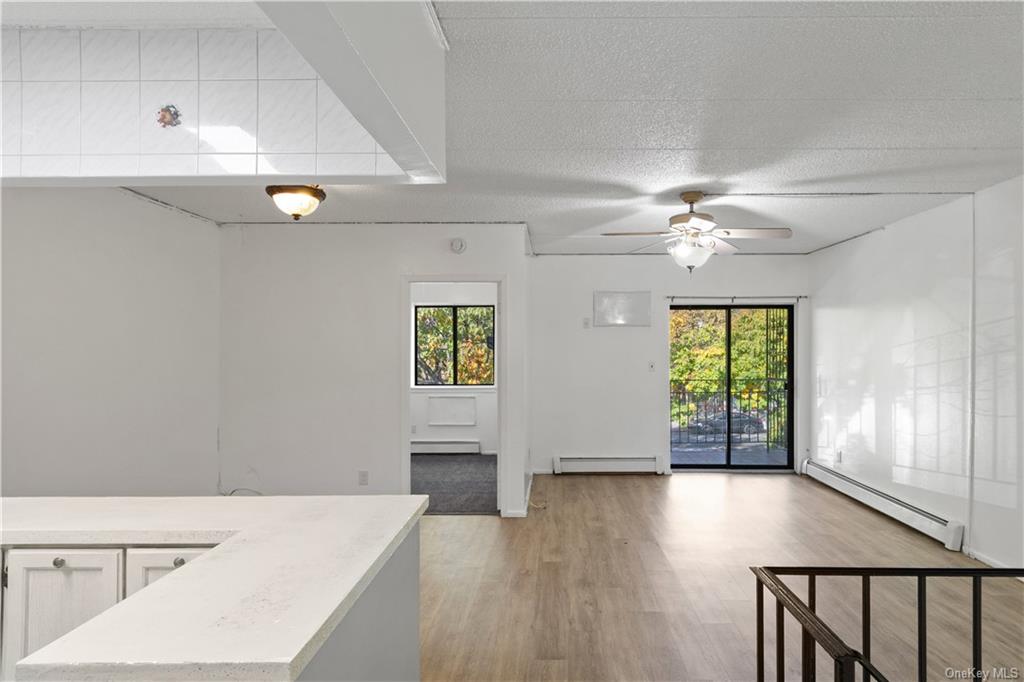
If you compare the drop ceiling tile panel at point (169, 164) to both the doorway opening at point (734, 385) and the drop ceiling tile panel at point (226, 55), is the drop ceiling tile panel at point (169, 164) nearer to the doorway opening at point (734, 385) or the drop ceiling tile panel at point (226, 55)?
the drop ceiling tile panel at point (226, 55)

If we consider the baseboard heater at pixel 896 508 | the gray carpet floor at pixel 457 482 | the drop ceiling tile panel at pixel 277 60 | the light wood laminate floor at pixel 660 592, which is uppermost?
the drop ceiling tile panel at pixel 277 60

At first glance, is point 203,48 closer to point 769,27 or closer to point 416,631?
point 769,27

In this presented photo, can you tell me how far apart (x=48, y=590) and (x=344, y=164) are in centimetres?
159

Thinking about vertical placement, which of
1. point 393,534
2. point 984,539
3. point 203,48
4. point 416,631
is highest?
point 203,48

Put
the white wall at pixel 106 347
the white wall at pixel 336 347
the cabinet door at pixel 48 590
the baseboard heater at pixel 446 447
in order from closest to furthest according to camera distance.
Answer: the cabinet door at pixel 48 590 → the white wall at pixel 106 347 → the white wall at pixel 336 347 → the baseboard heater at pixel 446 447

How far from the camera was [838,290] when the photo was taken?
624cm

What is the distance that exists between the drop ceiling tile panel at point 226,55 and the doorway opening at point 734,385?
5905 millimetres

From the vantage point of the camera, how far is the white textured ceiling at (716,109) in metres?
1.99

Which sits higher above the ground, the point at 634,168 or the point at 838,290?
the point at 634,168

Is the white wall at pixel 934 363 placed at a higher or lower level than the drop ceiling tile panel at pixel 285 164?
lower

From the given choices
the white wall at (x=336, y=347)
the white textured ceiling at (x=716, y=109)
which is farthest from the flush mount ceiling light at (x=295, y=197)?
the white wall at (x=336, y=347)

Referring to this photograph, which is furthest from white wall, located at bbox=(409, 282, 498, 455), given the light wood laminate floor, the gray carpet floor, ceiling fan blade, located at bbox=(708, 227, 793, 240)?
ceiling fan blade, located at bbox=(708, 227, 793, 240)

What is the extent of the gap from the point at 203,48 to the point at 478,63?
3.12 feet

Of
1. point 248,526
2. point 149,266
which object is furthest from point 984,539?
point 149,266
